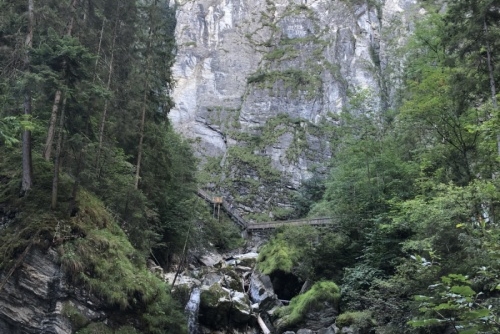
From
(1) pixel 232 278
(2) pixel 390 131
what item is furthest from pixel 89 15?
(2) pixel 390 131

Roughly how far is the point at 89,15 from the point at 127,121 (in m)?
4.20

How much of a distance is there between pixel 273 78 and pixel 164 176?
39.7 m

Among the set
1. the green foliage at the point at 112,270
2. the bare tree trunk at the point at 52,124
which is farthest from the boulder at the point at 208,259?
the bare tree trunk at the point at 52,124

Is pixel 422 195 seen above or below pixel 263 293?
above

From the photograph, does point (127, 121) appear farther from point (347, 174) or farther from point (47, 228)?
point (347, 174)

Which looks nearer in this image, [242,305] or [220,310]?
[220,310]

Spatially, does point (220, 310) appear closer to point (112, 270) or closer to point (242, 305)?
point (242, 305)

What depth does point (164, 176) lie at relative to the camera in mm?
17984

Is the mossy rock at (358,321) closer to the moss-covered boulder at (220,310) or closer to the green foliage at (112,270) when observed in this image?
the moss-covered boulder at (220,310)

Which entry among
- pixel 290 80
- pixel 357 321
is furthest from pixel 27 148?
pixel 290 80

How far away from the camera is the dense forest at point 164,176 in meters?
9.66

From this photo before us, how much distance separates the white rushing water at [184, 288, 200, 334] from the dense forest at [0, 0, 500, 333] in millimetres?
2214

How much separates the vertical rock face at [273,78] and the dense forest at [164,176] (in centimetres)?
2537

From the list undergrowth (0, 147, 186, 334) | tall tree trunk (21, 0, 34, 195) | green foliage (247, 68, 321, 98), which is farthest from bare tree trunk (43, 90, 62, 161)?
green foliage (247, 68, 321, 98)
